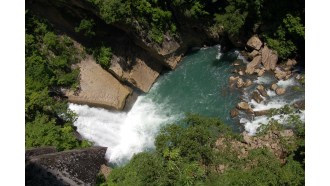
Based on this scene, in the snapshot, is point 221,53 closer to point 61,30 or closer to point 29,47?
point 61,30

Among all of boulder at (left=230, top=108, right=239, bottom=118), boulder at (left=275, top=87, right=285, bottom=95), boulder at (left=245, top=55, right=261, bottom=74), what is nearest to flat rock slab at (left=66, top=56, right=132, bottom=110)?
boulder at (left=230, top=108, right=239, bottom=118)

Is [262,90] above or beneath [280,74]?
beneath

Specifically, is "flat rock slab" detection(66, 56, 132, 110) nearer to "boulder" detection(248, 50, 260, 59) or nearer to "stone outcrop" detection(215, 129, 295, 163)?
"boulder" detection(248, 50, 260, 59)

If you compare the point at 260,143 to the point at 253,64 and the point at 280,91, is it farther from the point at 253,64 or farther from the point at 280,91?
the point at 253,64

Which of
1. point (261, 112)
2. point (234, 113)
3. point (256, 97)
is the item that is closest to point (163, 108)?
point (234, 113)

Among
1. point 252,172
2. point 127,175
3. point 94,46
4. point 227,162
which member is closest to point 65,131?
point 127,175

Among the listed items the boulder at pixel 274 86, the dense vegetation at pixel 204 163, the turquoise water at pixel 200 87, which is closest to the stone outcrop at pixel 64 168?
the dense vegetation at pixel 204 163
